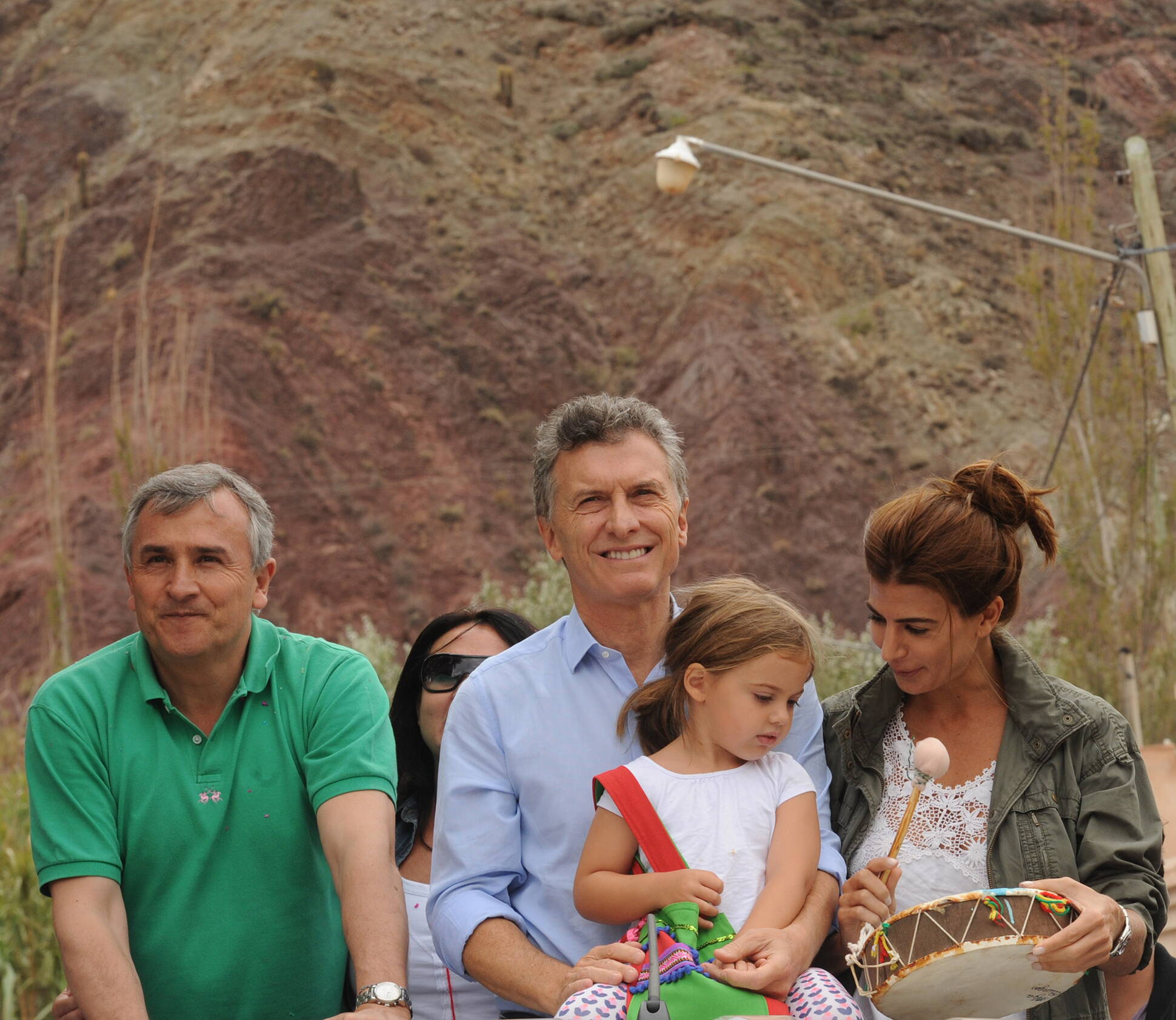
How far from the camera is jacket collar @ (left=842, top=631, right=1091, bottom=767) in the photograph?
3.21 m

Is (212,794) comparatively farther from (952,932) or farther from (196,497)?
(952,932)

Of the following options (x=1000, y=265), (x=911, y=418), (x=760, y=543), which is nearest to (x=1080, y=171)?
(x=1000, y=265)

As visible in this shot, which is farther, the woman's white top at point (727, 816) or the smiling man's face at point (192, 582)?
the smiling man's face at point (192, 582)

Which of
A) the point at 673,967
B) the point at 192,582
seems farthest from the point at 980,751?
the point at 192,582

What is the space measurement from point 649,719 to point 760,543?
925 inches

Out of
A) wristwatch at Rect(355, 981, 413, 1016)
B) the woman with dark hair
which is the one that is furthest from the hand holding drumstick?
the woman with dark hair

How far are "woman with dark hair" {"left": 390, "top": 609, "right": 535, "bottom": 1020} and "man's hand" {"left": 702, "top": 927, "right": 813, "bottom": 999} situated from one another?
130cm

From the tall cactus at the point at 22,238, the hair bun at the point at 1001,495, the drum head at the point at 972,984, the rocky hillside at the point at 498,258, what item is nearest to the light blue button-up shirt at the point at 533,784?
the drum head at the point at 972,984

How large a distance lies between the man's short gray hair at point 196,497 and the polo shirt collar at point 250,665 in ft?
0.58

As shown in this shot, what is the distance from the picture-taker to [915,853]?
3.26 m

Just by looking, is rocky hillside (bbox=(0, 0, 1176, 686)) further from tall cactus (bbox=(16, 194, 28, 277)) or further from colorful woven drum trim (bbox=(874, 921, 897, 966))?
colorful woven drum trim (bbox=(874, 921, 897, 966))

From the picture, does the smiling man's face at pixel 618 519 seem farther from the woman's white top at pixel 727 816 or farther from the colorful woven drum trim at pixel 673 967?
the colorful woven drum trim at pixel 673 967

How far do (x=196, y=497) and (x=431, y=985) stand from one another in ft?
5.02

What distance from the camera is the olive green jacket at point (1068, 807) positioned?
9.98ft
